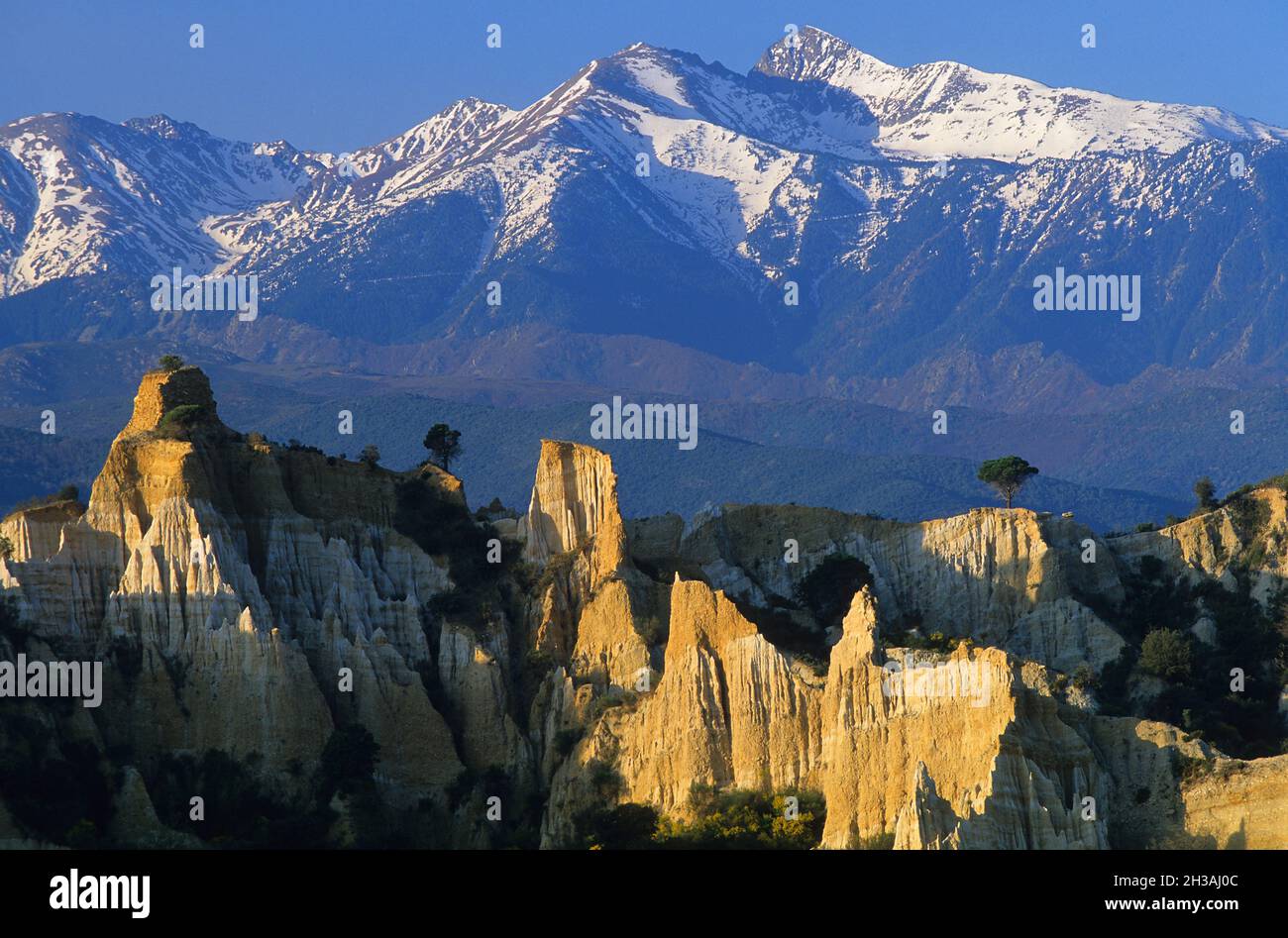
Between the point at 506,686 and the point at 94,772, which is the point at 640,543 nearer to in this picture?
the point at 506,686

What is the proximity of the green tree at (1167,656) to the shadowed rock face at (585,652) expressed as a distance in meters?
1.74

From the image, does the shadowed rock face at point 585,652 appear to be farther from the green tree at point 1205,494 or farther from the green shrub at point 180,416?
the green tree at point 1205,494

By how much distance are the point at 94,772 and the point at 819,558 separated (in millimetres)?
31193

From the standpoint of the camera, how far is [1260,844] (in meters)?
80.1

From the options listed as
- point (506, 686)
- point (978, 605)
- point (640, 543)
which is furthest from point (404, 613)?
point (978, 605)

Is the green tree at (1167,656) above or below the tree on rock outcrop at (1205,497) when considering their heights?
below

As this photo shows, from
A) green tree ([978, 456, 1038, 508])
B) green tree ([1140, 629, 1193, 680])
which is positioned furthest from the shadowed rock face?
green tree ([978, 456, 1038, 508])

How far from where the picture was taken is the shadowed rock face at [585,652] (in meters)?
82.8

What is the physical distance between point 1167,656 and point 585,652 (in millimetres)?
21756

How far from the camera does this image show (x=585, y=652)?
330 feet

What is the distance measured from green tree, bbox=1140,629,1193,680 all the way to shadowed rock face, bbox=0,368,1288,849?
68.5 inches

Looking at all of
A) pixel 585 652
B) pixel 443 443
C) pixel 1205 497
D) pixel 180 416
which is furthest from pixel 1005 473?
pixel 180 416

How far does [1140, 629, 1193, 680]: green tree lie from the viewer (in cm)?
10619

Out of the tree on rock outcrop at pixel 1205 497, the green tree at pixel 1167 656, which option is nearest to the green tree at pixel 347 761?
the green tree at pixel 1167 656
